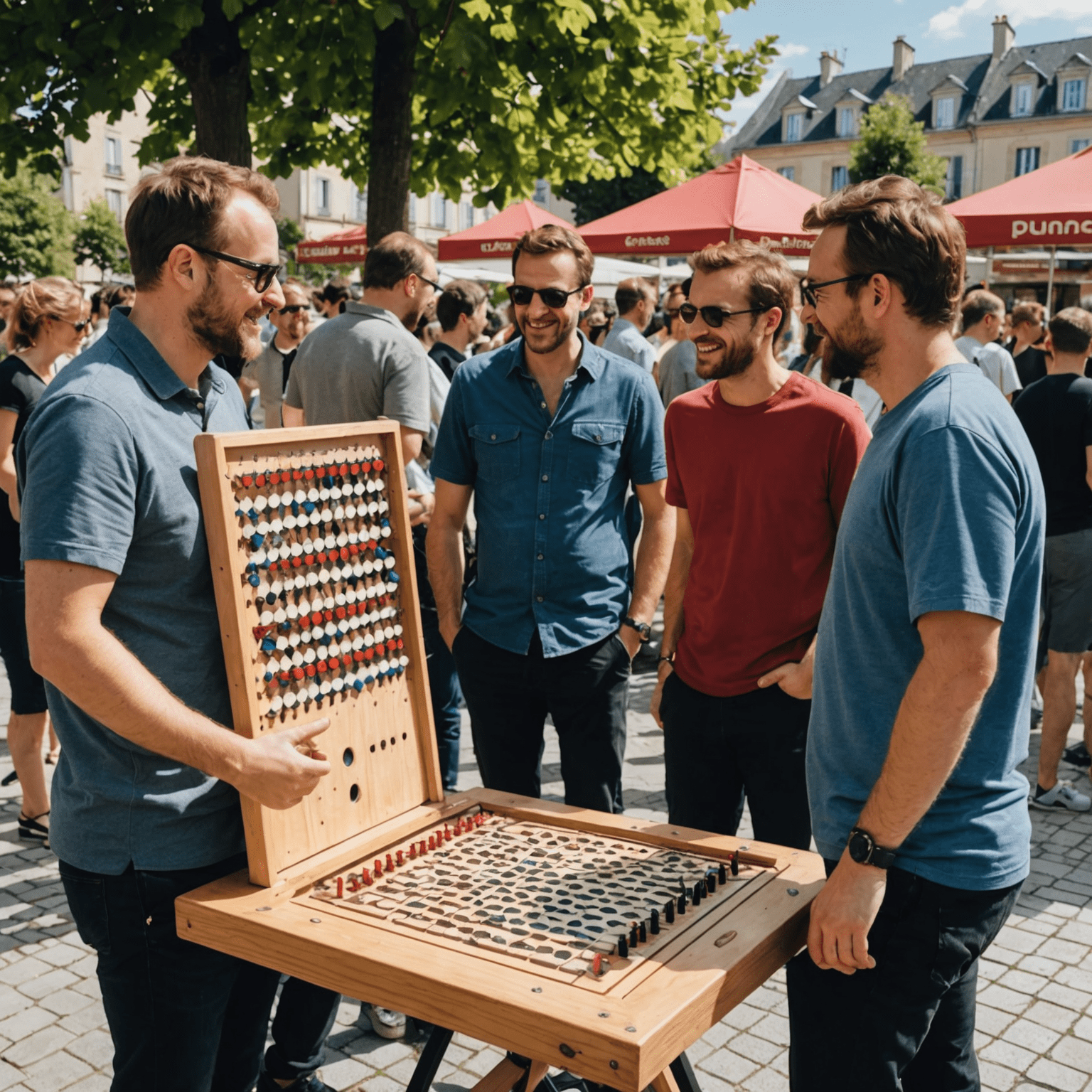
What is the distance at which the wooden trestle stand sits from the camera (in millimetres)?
1760

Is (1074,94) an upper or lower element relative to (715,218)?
upper

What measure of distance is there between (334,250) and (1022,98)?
54.9m

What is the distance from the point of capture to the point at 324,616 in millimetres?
2309

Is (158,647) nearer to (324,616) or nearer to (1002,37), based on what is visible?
(324,616)

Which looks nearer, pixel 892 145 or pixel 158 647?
pixel 158 647

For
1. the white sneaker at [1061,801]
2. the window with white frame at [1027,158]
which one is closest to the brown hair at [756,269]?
the white sneaker at [1061,801]

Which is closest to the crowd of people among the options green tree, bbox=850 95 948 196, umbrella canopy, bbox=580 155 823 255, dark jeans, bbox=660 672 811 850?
dark jeans, bbox=660 672 811 850

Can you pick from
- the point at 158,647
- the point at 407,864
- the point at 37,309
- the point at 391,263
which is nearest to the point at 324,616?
the point at 158,647

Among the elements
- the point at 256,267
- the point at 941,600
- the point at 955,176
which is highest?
the point at 955,176

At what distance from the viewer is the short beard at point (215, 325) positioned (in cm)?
215

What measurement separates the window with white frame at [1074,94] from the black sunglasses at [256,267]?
63.9m

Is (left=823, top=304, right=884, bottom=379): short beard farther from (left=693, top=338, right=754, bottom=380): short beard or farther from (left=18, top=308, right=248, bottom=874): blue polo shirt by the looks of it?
(left=18, top=308, right=248, bottom=874): blue polo shirt

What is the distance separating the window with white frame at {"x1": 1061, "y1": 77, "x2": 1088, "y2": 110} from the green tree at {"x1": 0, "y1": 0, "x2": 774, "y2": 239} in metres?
55.1

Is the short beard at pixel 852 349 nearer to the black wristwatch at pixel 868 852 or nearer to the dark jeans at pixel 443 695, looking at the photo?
the black wristwatch at pixel 868 852
